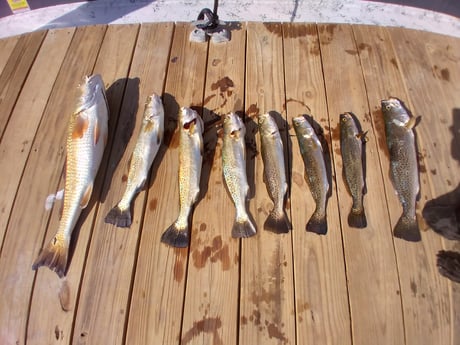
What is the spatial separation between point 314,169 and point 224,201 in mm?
792

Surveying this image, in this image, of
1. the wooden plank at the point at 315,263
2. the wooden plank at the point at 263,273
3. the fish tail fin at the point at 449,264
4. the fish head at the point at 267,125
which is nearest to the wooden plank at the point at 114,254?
the wooden plank at the point at 263,273

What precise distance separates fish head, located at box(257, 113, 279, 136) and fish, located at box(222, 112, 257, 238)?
160mm

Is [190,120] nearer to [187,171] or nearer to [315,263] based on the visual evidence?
[187,171]

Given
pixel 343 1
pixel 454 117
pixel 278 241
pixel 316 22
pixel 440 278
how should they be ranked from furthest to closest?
pixel 343 1
pixel 316 22
pixel 454 117
pixel 278 241
pixel 440 278

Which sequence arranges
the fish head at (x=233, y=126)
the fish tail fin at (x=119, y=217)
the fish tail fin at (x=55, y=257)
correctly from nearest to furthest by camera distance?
the fish tail fin at (x=55, y=257) < the fish tail fin at (x=119, y=217) < the fish head at (x=233, y=126)

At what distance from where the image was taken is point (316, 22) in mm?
3842

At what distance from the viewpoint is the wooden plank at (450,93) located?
2426 millimetres

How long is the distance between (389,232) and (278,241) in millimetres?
873

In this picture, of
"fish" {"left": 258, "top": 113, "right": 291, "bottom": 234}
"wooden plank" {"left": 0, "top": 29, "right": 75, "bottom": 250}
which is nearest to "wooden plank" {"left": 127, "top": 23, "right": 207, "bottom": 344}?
"fish" {"left": 258, "top": 113, "right": 291, "bottom": 234}

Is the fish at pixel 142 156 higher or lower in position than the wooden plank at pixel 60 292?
higher

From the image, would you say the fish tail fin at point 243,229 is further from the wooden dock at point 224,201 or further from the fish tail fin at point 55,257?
the fish tail fin at point 55,257

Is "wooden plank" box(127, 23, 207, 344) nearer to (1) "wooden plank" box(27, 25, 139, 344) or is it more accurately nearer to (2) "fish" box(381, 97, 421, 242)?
(1) "wooden plank" box(27, 25, 139, 344)


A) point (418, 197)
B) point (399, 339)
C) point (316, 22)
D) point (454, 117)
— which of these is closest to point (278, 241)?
point (399, 339)

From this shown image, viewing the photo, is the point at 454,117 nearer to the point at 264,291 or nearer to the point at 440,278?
the point at 440,278
